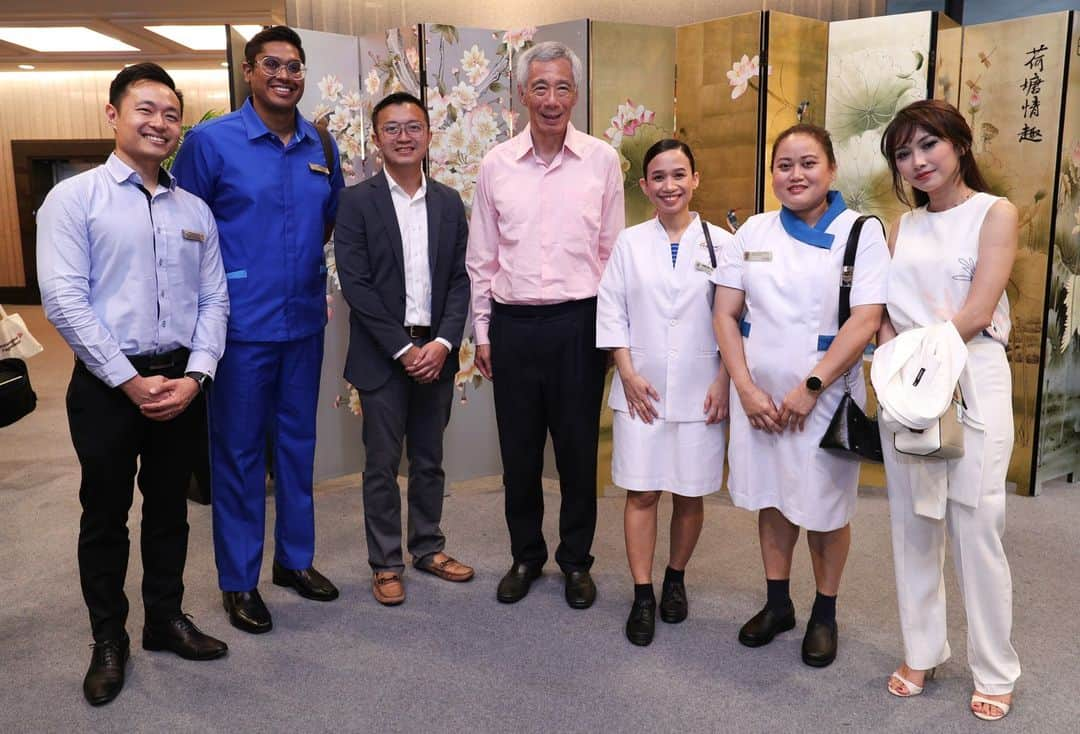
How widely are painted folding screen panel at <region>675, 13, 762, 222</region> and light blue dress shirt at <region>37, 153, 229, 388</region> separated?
7.20ft

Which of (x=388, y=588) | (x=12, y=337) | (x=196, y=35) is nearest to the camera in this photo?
(x=388, y=588)

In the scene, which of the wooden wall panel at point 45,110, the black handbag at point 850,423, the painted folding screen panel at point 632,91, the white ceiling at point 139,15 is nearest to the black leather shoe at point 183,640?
the black handbag at point 850,423

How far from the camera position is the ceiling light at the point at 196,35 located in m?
8.20

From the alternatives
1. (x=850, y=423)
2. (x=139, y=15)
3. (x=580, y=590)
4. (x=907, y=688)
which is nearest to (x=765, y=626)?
(x=907, y=688)

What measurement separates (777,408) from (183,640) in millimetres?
1767

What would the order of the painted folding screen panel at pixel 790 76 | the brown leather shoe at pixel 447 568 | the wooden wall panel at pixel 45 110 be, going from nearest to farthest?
the brown leather shoe at pixel 447 568 → the painted folding screen panel at pixel 790 76 → the wooden wall panel at pixel 45 110

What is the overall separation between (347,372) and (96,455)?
2.72ft

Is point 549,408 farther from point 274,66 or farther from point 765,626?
point 274,66

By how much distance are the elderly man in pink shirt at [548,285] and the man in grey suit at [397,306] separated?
0.36ft

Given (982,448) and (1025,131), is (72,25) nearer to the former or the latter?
(1025,131)

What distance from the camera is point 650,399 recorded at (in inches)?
99.1

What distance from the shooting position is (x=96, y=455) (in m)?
2.19

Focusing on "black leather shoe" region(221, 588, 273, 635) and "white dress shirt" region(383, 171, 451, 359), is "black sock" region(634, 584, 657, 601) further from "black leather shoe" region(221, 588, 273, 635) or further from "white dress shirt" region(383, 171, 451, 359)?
"black leather shoe" region(221, 588, 273, 635)

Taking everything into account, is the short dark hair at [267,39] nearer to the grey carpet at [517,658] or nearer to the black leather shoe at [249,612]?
the black leather shoe at [249,612]
